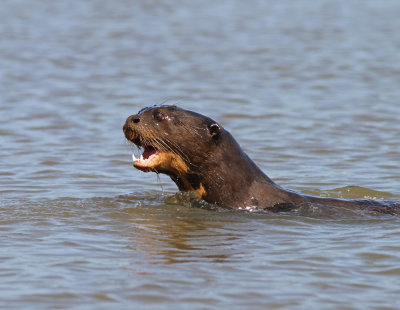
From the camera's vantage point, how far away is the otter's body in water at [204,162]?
8.54m

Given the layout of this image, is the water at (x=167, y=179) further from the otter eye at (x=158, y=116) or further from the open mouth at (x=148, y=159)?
the otter eye at (x=158, y=116)

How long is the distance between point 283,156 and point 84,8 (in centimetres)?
1697

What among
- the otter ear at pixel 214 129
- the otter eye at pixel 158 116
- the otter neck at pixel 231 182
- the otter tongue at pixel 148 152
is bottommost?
the otter neck at pixel 231 182

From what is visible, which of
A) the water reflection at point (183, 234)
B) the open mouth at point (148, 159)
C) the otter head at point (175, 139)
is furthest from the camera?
the otter head at point (175, 139)

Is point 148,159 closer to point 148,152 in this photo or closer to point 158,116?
point 148,152

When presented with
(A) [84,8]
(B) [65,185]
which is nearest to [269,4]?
(A) [84,8]


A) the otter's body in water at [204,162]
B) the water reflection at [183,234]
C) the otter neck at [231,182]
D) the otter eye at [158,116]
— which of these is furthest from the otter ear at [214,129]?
the water reflection at [183,234]

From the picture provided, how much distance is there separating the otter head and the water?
1.44 ft

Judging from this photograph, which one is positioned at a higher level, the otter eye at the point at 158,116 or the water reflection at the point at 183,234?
the otter eye at the point at 158,116

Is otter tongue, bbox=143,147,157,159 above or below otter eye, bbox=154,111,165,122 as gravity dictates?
below

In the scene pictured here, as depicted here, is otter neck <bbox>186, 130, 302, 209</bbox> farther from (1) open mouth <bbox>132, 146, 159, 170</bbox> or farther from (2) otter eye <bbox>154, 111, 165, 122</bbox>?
(2) otter eye <bbox>154, 111, 165, 122</bbox>

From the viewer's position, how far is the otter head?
852 centimetres

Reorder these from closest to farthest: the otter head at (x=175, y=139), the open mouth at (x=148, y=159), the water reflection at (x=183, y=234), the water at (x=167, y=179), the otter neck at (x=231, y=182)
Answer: the water at (x=167, y=179) < the water reflection at (x=183, y=234) < the open mouth at (x=148, y=159) < the otter head at (x=175, y=139) < the otter neck at (x=231, y=182)

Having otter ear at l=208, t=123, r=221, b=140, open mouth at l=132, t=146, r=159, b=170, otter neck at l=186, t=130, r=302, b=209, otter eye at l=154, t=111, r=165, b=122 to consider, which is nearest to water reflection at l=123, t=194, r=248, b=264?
otter neck at l=186, t=130, r=302, b=209
